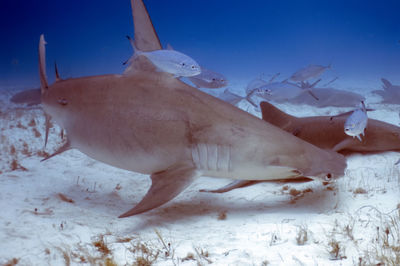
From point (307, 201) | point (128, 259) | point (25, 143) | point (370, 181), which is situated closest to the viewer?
point (128, 259)

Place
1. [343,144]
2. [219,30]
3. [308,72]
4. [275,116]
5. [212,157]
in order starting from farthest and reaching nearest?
[219,30] → [308,72] → [275,116] → [343,144] → [212,157]

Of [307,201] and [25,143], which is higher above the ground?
[25,143]

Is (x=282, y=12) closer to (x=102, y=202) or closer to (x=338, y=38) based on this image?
(x=338, y=38)

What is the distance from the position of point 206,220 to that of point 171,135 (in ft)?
3.38

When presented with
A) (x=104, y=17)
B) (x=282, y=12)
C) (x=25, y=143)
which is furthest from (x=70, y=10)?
(x=25, y=143)

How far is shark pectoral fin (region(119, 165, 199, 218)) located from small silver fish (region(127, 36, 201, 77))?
4.01 feet

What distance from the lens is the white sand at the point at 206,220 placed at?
2151 millimetres

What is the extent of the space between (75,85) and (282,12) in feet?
659

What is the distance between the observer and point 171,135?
320 cm

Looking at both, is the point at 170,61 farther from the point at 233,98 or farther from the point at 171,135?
the point at 233,98

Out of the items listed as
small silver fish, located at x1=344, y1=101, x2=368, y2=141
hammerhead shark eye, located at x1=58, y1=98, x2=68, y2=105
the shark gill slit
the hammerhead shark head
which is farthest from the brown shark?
hammerhead shark eye, located at x1=58, y1=98, x2=68, y2=105

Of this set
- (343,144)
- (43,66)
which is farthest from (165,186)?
(343,144)

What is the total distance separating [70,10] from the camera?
13238 centimetres

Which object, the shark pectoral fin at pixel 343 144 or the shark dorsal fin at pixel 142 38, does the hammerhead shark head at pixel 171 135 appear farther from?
the shark pectoral fin at pixel 343 144
